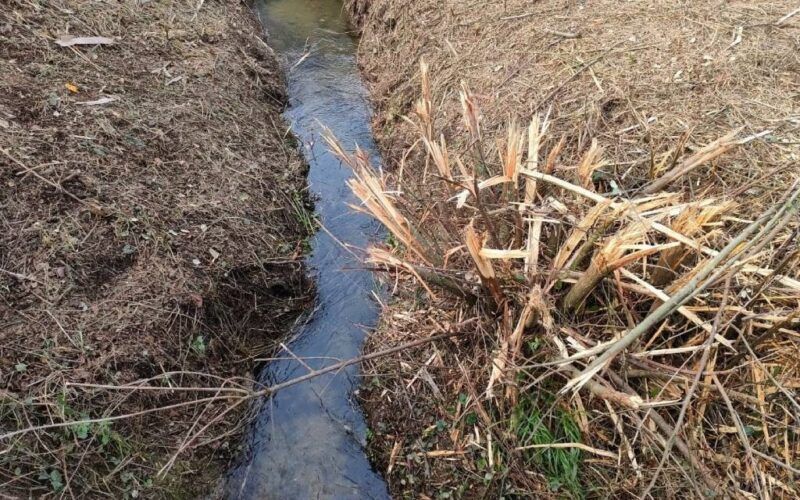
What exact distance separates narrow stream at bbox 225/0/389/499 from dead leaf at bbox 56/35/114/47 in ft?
6.54

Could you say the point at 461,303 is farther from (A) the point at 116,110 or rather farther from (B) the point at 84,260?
A: (A) the point at 116,110

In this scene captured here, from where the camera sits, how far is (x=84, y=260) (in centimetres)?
350

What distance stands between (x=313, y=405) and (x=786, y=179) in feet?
10.6

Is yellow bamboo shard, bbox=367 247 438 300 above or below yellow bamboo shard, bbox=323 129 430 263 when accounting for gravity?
below

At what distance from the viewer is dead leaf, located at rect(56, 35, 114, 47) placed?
5047 mm

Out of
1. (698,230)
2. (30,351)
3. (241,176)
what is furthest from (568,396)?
(241,176)

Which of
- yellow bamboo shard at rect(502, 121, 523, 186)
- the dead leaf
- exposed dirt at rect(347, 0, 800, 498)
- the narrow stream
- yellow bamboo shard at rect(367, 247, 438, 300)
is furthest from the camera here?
the dead leaf


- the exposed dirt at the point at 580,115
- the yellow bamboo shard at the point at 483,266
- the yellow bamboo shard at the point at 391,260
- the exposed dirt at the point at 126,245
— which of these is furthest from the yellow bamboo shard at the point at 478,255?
the exposed dirt at the point at 126,245

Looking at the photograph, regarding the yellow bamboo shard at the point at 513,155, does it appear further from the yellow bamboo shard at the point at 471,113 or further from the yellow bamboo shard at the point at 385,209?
the yellow bamboo shard at the point at 385,209

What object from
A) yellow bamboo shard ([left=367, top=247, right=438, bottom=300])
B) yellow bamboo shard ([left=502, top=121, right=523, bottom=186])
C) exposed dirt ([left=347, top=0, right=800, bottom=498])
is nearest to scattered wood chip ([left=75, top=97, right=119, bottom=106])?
exposed dirt ([left=347, top=0, right=800, bottom=498])

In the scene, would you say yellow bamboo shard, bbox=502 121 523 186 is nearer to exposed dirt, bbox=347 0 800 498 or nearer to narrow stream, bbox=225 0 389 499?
exposed dirt, bbox=347 0 800 498

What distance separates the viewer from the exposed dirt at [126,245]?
9.59 ft

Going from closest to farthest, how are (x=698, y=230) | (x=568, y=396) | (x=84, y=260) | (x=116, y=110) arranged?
(x=698, y=230) < (x=568, y=396) < (x=84, y=260) < (x=116, y=110)

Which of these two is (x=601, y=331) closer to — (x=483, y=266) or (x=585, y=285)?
(x=585, y=285)
